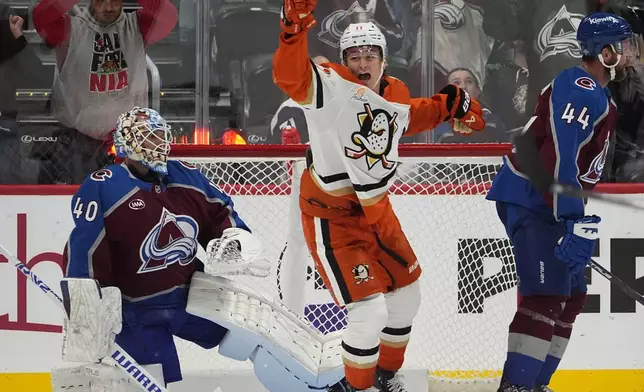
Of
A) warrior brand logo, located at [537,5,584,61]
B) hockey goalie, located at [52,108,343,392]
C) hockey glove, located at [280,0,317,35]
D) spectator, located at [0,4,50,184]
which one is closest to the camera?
hockey glove, located at [280,0,317,35]

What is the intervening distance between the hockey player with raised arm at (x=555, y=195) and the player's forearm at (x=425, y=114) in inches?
10.5

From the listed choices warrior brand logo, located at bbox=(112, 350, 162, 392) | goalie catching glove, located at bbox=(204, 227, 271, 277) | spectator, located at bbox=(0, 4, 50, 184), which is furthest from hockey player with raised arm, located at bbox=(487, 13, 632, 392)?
spectator, located at bbox=(0, 4, 50, 184)

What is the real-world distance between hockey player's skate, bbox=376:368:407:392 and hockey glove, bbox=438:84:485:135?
2.65 ft

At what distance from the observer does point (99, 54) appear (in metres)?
4.70

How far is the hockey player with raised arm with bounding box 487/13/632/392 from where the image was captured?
3.33 metres

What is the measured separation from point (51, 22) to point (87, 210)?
5.40 ft

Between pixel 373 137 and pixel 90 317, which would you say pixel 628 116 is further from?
pixel 90 317

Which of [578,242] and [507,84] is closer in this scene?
[578,242]

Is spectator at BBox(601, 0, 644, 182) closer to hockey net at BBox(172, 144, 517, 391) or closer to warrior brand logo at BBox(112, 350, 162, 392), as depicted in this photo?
hockey net at BBox(172, 144, 517, 391)

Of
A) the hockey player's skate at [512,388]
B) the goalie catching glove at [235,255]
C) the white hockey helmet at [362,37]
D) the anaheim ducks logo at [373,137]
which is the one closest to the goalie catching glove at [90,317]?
the goalie catching glove at [235,255]

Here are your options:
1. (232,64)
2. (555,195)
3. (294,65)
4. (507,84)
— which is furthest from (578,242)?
(232,64)

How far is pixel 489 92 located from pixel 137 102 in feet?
4.67

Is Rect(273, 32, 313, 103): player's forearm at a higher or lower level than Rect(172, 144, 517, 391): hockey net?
higher

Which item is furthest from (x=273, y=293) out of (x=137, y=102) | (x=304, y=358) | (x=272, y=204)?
(x=137, y=102)
